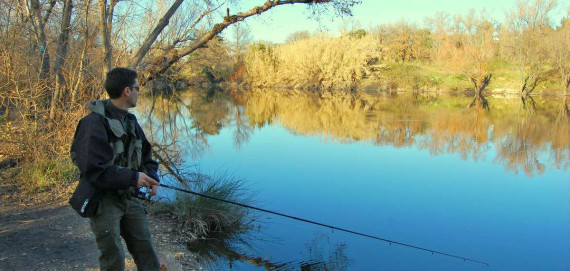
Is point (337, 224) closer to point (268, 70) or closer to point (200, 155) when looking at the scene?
point (200, 155)

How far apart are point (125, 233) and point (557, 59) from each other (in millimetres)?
34391

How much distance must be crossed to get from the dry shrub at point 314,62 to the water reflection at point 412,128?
16.9 meters

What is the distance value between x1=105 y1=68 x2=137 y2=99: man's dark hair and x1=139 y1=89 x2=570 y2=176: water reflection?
853 centimetres

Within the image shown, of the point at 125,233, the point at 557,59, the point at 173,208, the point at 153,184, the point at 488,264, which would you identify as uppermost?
the point at 557,59

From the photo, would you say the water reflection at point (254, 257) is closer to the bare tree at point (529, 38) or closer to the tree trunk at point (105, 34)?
the tree trunk at point (105, 34)

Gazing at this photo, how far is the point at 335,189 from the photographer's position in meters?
8.20

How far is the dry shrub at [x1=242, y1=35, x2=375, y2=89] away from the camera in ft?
130

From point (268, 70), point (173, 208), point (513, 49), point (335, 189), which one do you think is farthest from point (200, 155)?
point (268, 70)

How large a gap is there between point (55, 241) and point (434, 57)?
42.7 meters

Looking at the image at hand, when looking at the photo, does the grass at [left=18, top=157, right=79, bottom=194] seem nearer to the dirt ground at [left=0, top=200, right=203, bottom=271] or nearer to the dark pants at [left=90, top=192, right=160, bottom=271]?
the dirt ground at [left=0, top=200, right=203, bottom=271]

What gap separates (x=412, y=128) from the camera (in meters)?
16.0

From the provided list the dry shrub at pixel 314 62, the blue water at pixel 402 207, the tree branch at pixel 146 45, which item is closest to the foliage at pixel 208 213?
the blue water at pixel 402 207

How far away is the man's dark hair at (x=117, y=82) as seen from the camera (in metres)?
2.63

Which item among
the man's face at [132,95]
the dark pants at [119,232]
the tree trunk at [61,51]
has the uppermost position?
the tree trunk at [61,51]
